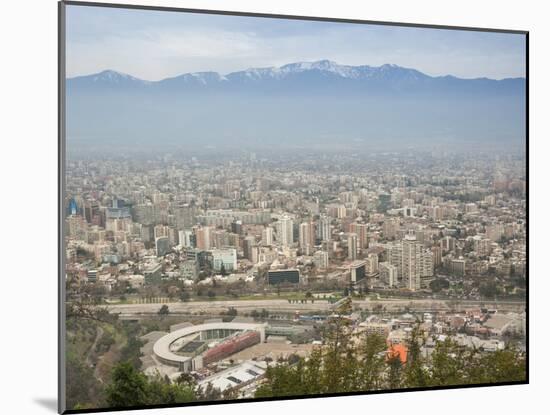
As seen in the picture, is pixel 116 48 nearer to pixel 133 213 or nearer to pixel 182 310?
pixel 133 213

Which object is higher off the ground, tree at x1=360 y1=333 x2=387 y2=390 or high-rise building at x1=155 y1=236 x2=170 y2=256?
high-rise building at x1=155 y1=236 x2=170 y2=256

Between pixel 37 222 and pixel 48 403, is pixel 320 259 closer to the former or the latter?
pixel 37 222

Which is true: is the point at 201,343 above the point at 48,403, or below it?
above

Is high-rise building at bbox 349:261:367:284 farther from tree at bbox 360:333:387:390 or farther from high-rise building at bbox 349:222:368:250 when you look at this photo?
tree at bbox 360:333:387:390

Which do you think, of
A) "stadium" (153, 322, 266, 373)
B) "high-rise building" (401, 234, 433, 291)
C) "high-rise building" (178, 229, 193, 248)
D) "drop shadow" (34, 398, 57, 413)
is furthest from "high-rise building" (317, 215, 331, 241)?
"drop shadow" (34, 398, 57, 413)

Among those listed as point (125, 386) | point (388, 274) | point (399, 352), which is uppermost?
point (388, 274)

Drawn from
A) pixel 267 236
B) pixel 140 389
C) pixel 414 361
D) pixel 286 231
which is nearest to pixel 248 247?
pixel 267 236
